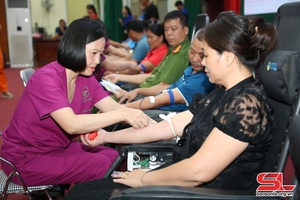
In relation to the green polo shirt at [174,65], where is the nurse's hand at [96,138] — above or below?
below

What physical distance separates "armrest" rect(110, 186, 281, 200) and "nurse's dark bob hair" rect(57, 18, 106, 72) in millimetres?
735

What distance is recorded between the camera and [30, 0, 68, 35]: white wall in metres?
10.5

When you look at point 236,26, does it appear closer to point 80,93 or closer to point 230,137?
point 230,137

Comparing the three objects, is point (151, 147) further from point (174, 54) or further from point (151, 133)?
point (174, 54)

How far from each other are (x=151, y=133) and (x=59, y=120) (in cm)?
38

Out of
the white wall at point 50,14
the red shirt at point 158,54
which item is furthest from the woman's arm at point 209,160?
the white wall at point 50,14

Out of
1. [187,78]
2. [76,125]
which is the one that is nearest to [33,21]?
[187,78]

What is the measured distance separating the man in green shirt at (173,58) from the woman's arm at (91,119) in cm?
123

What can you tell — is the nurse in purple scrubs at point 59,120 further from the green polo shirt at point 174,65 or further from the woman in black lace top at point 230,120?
the green polo shirt at point 174,65

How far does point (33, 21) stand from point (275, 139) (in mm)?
10095

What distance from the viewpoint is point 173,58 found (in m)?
2.95

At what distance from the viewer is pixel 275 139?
53.9 inches

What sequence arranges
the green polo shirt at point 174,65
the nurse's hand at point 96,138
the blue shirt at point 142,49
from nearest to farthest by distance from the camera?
1. the nurse's hand at point 96,138
2. the green polo shirt at point 174,65
3. the blue shirt at point 142,49

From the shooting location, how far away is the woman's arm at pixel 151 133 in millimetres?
1619
